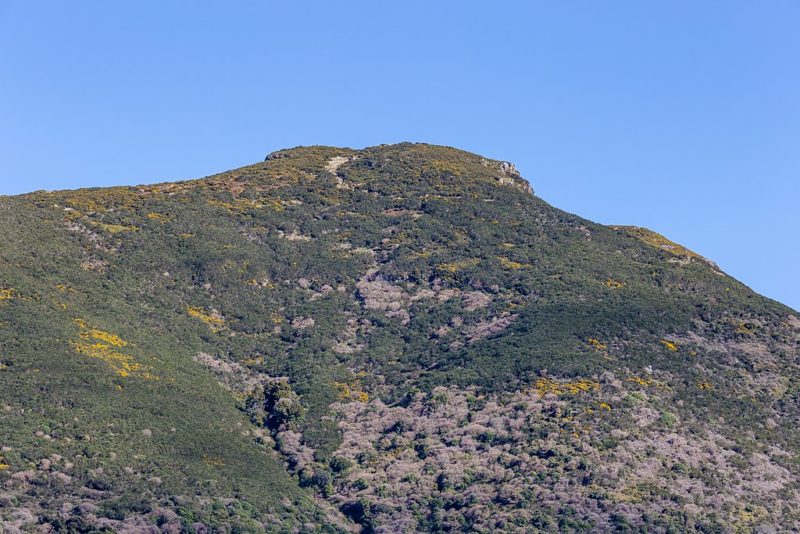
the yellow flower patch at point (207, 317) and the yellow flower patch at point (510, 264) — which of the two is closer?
the yellow flower patch at point (207, 317)

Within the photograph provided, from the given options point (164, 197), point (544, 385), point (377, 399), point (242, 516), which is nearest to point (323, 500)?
point (242, 516)

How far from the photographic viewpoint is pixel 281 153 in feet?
427

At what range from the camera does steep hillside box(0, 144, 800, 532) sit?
212 ft

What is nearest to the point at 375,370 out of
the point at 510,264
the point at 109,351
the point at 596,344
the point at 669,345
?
the point at 596,344

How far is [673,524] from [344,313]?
35319mm

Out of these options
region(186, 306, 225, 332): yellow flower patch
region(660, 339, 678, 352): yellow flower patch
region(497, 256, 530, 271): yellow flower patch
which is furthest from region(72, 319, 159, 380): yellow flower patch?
region(660, 339, 678, 352): yellow flower patch

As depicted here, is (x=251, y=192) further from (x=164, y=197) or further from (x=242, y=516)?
(x=242, y=516)

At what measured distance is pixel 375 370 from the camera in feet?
272

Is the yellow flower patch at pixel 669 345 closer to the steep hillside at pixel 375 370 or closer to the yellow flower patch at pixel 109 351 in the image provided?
the steep hillside at pixel 375 370

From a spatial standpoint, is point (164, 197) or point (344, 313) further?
point (164, 197)

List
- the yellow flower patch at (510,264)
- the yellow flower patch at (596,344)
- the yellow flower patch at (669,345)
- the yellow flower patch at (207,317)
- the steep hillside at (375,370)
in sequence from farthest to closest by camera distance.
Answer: the yellow flower patch at (510,264)
the yellow flower patch at (207,317)
the yellow flower patch at (669,345)
the yellow flower patch at (596,344)
the steep hillside at (375,370)

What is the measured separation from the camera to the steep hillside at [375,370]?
2539 inches

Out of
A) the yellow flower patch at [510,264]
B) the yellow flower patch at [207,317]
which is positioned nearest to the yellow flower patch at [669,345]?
the yellow flower patch at [510,264]

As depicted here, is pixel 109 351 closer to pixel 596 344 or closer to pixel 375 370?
pixel 375 370
